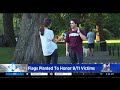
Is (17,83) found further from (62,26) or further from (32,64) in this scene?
(62,26)

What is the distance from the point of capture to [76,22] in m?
8.83

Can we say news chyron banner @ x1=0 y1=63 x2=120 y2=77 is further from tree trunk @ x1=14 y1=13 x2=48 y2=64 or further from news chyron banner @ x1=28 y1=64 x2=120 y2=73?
tree trunk @ x1=14 y1=13 x2=48 y2=64

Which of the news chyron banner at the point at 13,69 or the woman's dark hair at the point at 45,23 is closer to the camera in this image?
the news chyron banner at the point at 13,69

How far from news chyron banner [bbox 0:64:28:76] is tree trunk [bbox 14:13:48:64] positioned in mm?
105

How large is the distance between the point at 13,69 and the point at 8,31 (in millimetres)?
667

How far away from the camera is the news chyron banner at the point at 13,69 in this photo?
28.3ft

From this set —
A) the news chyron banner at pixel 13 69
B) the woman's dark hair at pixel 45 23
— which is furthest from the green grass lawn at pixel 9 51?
the woman's dark hair at pixel 45 23

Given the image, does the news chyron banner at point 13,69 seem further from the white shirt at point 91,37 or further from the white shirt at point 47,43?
the white shirt at point 91,37

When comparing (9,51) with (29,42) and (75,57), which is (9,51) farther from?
(75,57)

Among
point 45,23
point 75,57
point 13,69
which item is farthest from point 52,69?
point 45,23

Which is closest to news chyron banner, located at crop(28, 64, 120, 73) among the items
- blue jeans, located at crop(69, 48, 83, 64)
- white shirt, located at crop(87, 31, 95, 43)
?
blue jeans, located at crop(69, 48, 83, 64)

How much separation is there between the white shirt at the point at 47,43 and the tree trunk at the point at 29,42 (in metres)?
0.07

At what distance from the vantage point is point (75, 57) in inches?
348
